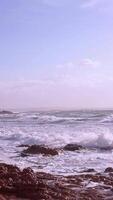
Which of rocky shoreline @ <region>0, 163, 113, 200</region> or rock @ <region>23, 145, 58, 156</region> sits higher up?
rock @ <region>23, 145, 58, 156</region>

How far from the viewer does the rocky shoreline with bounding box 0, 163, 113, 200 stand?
7.57m

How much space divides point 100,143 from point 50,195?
479 inches

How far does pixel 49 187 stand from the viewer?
8.14m

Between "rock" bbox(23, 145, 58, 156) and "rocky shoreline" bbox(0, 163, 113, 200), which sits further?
"rock" bbox(23, 145, 58, 156)

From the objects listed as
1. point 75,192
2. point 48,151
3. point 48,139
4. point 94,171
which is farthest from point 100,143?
point 75,192

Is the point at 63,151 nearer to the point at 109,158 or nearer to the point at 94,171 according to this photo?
the point at 109,158

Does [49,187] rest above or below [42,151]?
below

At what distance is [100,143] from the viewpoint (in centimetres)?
1959

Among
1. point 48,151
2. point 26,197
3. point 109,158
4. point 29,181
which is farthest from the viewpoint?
point 48,151

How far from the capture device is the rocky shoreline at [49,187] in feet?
24.8

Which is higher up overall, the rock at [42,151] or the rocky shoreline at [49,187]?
the rock at [42,151]

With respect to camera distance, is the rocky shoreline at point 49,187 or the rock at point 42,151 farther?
the rock at point 42,151

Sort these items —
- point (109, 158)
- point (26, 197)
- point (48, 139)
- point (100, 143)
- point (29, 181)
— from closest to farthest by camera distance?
1. point (26, 197)
2. point (29, 181)
3. point (109, 158)
4. point (100, 143)
5. point (48, 139)

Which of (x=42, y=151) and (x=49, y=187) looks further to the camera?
(x=42, y=151)
